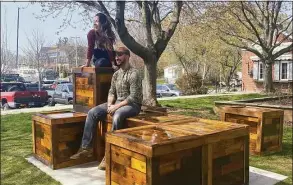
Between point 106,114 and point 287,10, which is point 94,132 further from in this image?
point 287,10

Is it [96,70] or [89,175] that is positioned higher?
[96,70]

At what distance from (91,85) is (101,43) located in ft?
2.45

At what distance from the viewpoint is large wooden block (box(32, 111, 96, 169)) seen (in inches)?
196

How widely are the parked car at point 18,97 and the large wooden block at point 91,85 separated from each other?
10.9m


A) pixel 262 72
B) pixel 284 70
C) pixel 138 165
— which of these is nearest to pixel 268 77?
pixel 284 70

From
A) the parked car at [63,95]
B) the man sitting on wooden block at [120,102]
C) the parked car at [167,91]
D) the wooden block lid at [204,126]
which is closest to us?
the wooden block lid at [204,126]

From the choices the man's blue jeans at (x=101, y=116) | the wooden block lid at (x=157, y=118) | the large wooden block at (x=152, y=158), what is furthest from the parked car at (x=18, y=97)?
the large wooden block at (x=152, y=158)

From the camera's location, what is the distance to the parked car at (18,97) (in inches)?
608

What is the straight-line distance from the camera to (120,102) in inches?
187

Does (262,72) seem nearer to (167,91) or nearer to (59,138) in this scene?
(167,91)

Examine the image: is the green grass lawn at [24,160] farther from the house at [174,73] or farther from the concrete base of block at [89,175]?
the house at [174,73]

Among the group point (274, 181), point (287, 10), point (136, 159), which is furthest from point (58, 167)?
point (287, 10)

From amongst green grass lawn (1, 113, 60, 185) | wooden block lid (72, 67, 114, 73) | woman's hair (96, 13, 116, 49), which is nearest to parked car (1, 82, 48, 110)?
green grass lawn (1, 113, 60, 185)

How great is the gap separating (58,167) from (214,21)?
526 inches
